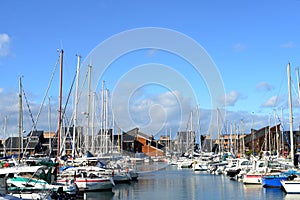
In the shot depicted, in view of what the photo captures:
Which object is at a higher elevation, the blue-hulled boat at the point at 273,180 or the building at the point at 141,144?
the building at the point at 141,144

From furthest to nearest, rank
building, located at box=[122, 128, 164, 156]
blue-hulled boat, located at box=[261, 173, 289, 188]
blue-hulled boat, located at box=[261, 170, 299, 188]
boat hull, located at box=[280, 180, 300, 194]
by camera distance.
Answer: building, located at box=[122, 128, 164, 156] → blue-hulled boat, located at box=[261, 173, 289, 188] → blue-hulled boat, located at box=[261, 170, 299, 188] → boat hull, located at box=[280, 180, 300, 194]

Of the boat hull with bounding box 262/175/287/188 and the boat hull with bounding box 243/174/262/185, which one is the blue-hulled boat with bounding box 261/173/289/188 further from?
the boat hull with bounding box 243/174/262/185

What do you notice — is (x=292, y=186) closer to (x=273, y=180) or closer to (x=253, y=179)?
(x=273, y=180)

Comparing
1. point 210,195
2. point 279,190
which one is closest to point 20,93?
point 210,195

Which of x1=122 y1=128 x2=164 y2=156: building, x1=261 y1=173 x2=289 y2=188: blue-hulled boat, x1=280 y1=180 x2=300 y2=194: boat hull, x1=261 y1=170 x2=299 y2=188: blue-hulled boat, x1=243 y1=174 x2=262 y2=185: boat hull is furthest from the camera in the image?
x1=122 y1=128 x2=164 y2=156: building

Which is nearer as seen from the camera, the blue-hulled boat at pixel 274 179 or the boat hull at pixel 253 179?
the blue-hulled boat at pixel 274 179

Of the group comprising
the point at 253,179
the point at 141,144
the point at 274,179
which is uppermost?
the point at 141,144

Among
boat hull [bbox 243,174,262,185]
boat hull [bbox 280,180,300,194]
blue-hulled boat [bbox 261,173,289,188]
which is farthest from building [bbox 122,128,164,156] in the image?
boat hull [bbox 280,180,300,194]

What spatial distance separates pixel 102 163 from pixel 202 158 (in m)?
56.8

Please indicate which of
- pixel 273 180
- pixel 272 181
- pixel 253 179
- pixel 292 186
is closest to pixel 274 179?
pixel 273 180

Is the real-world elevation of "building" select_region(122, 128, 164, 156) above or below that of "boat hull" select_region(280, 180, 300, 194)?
above

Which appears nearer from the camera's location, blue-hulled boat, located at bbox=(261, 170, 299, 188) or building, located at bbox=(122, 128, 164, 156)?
blue-hulled boat, located at bbox=(261, 170, 299, 188)

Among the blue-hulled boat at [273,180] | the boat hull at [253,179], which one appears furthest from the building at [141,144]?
the blue-hulled boat at [273,180]

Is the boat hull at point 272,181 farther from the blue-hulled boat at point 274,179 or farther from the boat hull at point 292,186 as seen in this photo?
the boat hull at point 292,186
